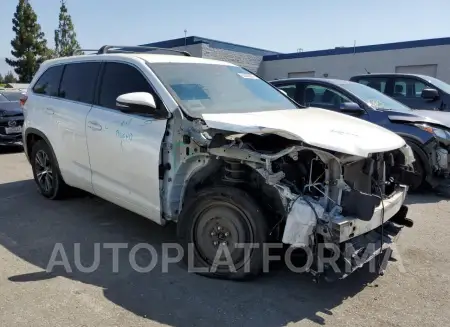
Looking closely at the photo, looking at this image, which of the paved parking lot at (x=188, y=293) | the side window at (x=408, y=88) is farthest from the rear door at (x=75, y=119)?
the side window at (x=408, y=88)

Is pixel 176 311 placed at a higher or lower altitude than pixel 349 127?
lower

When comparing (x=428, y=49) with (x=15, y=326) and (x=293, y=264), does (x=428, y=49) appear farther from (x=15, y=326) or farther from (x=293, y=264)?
(x=15, y=326)

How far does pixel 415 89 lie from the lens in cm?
914

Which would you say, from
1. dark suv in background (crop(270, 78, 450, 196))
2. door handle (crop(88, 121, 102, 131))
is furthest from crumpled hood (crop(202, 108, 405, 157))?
dark suv in background (crop(270, 78, 450, 196))

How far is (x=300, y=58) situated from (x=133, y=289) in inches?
885

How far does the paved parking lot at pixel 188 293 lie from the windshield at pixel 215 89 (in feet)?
4.99

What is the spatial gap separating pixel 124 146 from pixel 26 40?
41.9 metres

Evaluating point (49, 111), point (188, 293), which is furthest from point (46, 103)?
point (188, 293)

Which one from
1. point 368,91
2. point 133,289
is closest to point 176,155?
point 133,289

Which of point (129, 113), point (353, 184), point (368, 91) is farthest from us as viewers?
point (368, 91)

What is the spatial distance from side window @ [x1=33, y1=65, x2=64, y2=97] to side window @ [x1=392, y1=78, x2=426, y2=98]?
685cm

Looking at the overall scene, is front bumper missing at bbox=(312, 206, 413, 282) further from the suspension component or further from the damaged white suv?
the suspension component

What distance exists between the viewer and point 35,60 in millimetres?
41688

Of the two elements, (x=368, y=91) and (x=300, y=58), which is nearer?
(x=368, y=91)
